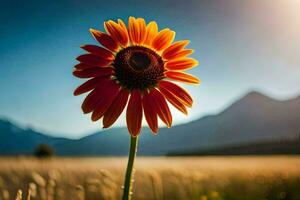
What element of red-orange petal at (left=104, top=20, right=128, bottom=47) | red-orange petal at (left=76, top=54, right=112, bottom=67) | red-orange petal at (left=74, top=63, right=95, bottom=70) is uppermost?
red-orange petal at (left=104, top=20, right=128, bottom=47)

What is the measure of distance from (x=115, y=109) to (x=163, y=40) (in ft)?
1.37

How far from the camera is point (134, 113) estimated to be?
1.69 m

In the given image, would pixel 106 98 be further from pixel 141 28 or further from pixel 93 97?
pixel 141 28

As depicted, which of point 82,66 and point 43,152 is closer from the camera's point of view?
point 82,66

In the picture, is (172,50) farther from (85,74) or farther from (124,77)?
(85,74)

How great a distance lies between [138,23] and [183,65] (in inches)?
10.0

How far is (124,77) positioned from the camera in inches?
74.0

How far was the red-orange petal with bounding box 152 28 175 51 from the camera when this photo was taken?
1.93 meters

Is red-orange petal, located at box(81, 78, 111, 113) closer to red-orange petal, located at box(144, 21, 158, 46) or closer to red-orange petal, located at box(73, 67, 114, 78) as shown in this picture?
red-orange petal, located at box(73, 67, 114, 78)

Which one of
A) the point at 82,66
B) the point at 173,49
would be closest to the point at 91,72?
the point at 82,66

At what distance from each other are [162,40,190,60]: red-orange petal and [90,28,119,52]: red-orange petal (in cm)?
21

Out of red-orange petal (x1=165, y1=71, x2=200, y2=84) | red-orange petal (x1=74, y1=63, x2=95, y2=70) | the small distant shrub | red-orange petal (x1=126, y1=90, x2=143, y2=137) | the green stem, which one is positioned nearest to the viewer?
the green stem

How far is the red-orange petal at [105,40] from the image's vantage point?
179cm

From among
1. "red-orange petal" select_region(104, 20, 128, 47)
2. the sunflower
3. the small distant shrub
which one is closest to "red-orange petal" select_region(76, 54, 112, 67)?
the sunflower
